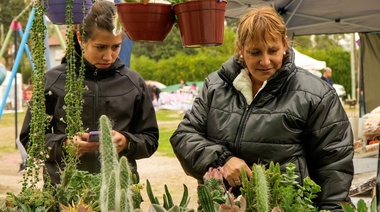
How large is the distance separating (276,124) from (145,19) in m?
0.58

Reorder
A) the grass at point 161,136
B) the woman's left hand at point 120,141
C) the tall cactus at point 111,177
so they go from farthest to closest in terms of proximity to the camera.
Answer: the grass at point 161,136 → the woman's left hand at point 120,141 → the tall cactus at point 111,177

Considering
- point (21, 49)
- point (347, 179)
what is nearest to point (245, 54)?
point (347, 179)

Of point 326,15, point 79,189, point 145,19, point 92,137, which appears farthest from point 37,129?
point 326,15

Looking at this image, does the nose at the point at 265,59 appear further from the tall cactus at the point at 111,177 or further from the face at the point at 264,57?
the tall cactus at the point at 111,177

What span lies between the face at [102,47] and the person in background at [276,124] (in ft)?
1.54

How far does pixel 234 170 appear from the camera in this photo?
1883 mm

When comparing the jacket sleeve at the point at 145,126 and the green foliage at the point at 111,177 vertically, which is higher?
the green foliage at the point at 111,177

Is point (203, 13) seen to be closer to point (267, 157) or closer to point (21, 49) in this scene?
point (267, 157)

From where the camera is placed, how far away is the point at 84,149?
80.6 inches

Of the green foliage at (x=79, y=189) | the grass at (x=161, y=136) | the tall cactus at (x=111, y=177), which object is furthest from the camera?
the grass at (x=161, y=136)

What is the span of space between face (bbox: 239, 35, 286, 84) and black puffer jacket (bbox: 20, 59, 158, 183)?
1.86 ft

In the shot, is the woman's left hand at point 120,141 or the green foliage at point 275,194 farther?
the woman's left hand at point 120,141

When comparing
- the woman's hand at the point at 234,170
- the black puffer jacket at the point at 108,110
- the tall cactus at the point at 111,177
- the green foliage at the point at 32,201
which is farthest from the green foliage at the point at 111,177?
the black puffer jacket at the point at 108,110

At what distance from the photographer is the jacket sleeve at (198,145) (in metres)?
1.98
